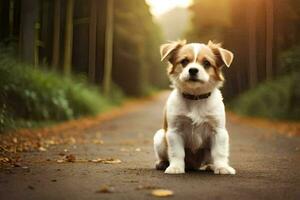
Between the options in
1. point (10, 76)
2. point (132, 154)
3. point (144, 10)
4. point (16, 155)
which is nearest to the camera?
point (16, 155)

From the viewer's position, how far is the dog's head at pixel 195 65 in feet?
21.7

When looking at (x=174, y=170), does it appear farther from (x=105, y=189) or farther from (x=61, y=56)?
(x=61, y=56)

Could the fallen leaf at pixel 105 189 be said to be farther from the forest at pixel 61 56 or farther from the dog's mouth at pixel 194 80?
the forest at pixel 61 56

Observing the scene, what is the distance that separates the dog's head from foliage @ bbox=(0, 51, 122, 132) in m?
6.01

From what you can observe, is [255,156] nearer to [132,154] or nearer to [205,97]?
[132,154]

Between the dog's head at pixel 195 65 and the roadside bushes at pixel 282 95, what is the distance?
11574mm

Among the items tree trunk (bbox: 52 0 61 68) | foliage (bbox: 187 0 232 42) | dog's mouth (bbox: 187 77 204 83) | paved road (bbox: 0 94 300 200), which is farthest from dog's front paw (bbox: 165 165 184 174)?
foliage (bbox: 187 0 232 42)

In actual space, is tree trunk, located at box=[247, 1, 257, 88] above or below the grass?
above

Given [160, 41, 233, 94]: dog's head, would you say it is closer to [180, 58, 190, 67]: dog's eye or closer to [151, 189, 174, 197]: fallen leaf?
[180, 58, 190, 67]: dog's eye

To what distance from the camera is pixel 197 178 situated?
20.9ft

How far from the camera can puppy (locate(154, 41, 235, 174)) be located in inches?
→ 264

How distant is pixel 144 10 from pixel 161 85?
47.2 m

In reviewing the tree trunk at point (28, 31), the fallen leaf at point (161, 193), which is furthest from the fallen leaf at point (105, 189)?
the tree trunk at point (28, 31)

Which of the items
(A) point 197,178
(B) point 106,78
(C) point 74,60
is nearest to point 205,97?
(A) point 197,178
